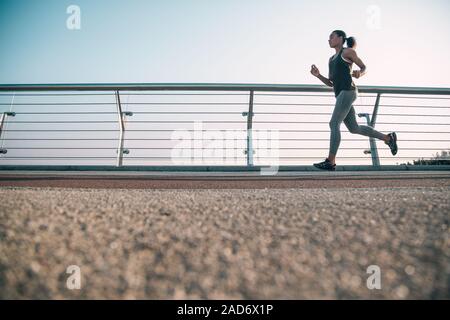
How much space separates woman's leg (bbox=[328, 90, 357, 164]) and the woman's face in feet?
2.14

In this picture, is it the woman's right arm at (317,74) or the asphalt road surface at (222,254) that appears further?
the woman's right arm at (317,74)

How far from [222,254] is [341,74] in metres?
3.32

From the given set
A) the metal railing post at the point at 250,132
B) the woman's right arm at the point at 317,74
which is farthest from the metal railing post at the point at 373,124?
the metal railing post at the point at 250,132

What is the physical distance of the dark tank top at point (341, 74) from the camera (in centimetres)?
320

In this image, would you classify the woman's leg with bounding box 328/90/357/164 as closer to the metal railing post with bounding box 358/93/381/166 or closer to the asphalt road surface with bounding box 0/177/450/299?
the metal railing post with bounding box 358/93/381/166

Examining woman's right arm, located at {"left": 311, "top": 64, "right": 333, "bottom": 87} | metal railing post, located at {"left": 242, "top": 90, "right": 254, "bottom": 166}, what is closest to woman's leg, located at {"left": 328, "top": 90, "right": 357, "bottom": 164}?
woman's right arm, located at {"left": 311, "top": 64, "right": 333, "bottom": 87}

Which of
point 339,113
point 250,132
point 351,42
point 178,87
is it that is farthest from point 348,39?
point 178,87

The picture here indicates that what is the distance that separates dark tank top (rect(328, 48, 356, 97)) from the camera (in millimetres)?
3195

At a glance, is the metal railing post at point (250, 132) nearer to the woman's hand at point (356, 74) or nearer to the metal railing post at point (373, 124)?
the woman's hand at point (356, 74)

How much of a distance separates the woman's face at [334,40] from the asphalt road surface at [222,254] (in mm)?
3181

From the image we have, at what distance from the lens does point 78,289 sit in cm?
36
